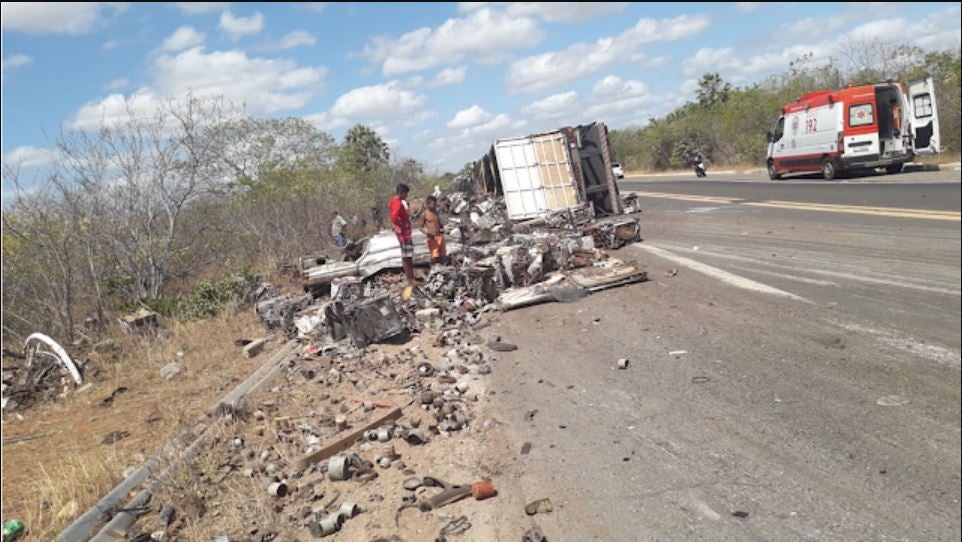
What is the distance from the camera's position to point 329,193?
1958cm

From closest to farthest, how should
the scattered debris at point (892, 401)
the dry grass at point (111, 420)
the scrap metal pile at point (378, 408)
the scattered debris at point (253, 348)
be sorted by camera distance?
the scrap metal pile at point (378, 408)
the scattered debris at point (892, 401)
the dry grass at point (111, 420)
the scattered debris at point (253, 348)

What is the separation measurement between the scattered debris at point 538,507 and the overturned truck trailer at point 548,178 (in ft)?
28.8

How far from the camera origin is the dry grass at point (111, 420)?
15.9 feet

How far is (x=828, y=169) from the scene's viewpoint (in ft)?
60.3

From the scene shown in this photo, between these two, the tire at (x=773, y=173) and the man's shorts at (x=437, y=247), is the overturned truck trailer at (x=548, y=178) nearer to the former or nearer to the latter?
the man's shorts at (x=437, y=247)

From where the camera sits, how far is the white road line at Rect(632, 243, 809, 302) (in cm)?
737

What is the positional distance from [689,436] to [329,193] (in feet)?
55.9

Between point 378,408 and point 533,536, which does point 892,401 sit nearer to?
point 533,536

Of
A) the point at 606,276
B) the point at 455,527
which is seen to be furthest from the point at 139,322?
the point at 455,527

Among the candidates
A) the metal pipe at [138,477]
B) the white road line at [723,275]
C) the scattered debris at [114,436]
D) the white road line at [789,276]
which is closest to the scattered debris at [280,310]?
the metal pipe at [138,477]

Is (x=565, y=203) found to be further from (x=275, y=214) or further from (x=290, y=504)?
(x=290, y=504)

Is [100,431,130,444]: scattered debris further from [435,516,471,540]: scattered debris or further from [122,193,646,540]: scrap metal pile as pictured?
[435,516,471,540]: scattered debris

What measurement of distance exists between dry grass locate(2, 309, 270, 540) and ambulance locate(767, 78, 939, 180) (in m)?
16.7

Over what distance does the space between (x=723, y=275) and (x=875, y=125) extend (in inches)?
484
